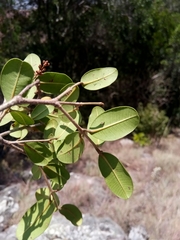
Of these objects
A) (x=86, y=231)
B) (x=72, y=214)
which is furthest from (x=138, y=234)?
(x=72, y=214)

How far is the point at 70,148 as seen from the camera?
0.35 m

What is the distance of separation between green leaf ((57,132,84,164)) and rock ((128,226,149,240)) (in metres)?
2.14

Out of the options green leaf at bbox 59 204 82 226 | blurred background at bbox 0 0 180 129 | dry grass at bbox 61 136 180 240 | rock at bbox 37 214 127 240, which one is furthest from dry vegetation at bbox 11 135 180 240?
green leaf at bbox 59 204 82 226

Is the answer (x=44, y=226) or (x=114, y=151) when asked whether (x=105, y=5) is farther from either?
(x=44, y=226)

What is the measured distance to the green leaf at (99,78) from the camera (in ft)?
1.28

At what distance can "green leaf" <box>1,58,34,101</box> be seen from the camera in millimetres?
377

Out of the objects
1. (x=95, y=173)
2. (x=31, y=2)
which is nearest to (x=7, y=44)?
(x=31, y=2)

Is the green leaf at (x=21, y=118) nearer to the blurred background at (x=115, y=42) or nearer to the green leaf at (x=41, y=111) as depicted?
the green leaf at (x=41, y=111)

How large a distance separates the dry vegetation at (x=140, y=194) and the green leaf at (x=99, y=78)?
160 centimetres

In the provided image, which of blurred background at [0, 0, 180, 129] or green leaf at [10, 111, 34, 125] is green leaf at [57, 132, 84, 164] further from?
blurred background at [0, 0, 180, 129]

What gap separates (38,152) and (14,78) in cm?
9

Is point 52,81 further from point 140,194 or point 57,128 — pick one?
point 140,194

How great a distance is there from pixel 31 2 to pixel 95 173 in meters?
2.27

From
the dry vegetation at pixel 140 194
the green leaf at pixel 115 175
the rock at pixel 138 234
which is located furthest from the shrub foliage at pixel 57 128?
the rock at pixel 138 234
